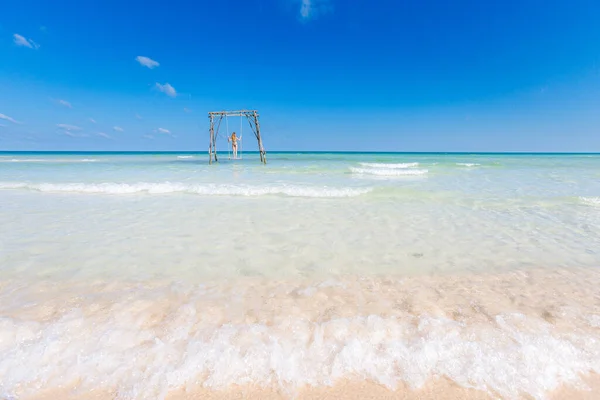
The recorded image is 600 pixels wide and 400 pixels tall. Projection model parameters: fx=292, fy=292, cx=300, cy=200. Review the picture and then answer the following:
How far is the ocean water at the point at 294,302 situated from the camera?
194 centimetres

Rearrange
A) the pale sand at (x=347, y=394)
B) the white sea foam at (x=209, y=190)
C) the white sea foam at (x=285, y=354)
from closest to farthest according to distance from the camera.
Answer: the pale sand at (x=347, y=394) → the white sea foam at (x=285, y=354) → the white sea foam at (x=209, y=190)

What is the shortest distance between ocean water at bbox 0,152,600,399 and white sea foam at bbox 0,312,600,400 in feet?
0.03

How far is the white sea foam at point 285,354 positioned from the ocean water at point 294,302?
1 centimetres

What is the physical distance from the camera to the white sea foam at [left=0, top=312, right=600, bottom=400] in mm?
1873

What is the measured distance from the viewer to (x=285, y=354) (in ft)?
6.81

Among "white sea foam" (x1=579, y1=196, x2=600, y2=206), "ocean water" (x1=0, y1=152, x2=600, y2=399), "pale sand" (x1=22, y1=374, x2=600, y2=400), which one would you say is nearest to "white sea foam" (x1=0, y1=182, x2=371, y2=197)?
"ocean water" (x1=0, y1=152, x2=600, y2=399)

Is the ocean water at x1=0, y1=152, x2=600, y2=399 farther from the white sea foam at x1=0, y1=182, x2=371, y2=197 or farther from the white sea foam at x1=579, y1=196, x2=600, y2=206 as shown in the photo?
the white sea foam at x1=0, y1=182, x2=371, y2=197

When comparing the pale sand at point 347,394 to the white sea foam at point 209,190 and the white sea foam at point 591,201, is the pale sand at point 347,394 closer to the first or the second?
the white sea foam at point 209,190

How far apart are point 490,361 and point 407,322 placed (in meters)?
0.61

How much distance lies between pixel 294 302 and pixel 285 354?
746mm

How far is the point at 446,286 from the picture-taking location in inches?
124

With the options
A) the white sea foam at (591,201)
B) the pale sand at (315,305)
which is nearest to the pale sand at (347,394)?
the pale sand at (315,305)

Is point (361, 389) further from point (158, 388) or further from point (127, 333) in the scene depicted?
point (127, 333)

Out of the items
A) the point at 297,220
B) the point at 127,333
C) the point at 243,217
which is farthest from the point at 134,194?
the point at 127,333
